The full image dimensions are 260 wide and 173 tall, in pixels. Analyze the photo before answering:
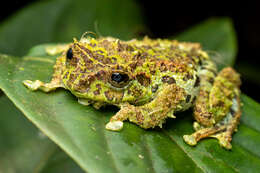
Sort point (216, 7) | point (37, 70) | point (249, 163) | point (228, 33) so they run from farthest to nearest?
1. point (216, 7)
2. point (228, 33)
3. point (37, 70)
4. point (249, 163)

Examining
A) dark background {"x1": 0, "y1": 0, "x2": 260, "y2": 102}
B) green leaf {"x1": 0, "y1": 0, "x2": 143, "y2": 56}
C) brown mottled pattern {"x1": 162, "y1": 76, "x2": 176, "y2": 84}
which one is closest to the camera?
brown mottled pattern {"x1": 162, "y1": 76, "x2": 176, "y2": 84}

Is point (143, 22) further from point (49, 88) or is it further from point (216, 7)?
point (49, 88)

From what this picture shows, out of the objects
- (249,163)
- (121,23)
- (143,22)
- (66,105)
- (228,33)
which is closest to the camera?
(66,105)

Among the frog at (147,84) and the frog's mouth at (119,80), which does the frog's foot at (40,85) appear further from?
the frog's mouth at (119,80)

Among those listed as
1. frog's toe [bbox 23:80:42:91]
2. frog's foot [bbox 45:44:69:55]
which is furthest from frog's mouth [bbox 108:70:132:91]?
frog's foot [bbox 45:44:69:55]

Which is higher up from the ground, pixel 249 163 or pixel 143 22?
pixel 143 22

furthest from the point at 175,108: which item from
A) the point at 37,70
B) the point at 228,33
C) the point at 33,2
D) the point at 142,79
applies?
the point at 33,2

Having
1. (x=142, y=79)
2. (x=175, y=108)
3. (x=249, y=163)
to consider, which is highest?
(x=142, y=79)

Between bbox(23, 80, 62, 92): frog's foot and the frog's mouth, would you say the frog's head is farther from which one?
bbox(23, 80, 62, 92): frog's foot
